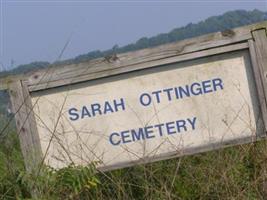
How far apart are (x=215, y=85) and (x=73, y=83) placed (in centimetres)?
97

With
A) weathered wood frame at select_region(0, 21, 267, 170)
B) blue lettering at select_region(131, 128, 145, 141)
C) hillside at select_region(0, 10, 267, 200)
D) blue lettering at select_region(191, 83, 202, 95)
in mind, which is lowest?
hillside at select_region(0, 10, 267, 200)

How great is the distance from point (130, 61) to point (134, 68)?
0.05 meters

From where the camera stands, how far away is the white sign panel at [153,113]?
4270 mm

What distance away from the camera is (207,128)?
14.1ft

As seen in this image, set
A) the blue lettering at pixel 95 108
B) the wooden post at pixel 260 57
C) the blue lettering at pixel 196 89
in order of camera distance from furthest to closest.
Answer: the blue lettering at pixel 95 108, the blue lettering at pixel 196 89, the wooden post at pixel 260 57

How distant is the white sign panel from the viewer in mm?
4270

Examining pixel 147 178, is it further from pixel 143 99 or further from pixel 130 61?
pixel 130 61

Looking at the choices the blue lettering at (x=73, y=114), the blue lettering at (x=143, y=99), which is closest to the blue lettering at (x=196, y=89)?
the blue lettering at (x=143, y=99)

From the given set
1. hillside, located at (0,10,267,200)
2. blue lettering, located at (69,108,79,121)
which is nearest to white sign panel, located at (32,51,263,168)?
blue lettering, located at (69,108,79,121)

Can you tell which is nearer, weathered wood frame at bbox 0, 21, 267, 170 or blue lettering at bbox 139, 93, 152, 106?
weathered wood frame at bbox 0, 21, 267, 170

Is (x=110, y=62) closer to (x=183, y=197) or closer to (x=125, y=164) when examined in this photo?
(x=125, y=164)

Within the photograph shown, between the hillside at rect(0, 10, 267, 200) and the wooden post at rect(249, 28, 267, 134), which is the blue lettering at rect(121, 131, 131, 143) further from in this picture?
the wooden post at rect(249, 28, 267, 134)

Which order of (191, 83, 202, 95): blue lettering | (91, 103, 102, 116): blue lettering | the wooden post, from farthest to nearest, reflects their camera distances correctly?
1. (91, 103, 102, 116): blue lettering
2. (191, 83, 202, 95): blue lettering
3. the wooden post

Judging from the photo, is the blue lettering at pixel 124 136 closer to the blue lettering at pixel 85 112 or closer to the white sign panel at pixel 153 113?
the white sign panel at pixel 153 113
